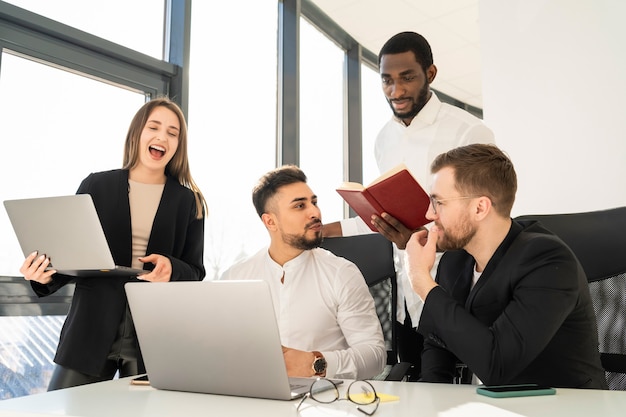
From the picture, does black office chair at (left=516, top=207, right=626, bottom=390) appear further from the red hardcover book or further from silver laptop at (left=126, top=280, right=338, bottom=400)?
silver laptop at (left=126, top=280, right=338, bottom=400)

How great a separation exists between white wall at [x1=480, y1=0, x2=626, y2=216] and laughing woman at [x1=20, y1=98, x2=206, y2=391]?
5.38 feet

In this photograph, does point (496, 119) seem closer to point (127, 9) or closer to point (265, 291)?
point (127, 9)

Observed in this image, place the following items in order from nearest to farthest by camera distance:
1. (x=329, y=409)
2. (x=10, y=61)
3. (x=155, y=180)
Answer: (x=329, y=409) < (x=155, y=180) < (x=10, y=61)

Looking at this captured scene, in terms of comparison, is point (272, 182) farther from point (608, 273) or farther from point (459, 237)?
point (608, 273)

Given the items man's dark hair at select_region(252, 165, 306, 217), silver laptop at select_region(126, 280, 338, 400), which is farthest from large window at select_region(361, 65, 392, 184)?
silver laptop at select_region(126, 280, 338, 400)

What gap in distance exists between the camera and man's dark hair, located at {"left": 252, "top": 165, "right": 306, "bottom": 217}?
2.10m

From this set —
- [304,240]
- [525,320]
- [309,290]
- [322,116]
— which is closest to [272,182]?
[304,240]

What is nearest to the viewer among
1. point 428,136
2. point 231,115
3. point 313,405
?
point 313,405

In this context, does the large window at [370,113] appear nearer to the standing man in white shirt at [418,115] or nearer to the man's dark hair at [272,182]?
the standing man in white shirt at [418,115]

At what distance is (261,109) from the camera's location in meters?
3.63

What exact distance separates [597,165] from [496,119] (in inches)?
22.2

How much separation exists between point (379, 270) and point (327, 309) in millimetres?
244

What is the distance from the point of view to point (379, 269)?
6.39ft

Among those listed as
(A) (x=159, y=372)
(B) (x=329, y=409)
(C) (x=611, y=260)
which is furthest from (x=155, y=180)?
(C) (x=611, y=260)
